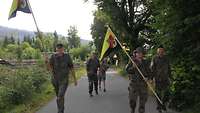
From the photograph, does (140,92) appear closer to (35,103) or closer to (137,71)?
(137,71)

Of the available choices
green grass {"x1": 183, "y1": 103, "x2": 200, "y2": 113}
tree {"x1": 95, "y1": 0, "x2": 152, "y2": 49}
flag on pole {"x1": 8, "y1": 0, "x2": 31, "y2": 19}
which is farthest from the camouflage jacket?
tree {"x1": 95, "y1": 0, "x2": 152, "y2": 49}

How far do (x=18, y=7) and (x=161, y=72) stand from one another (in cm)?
443

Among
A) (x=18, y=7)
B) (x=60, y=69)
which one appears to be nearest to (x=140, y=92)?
(x=60, y=69)

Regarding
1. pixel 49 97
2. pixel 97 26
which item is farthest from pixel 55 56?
pixel 97 26

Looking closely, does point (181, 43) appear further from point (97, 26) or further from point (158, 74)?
point (97, 26)

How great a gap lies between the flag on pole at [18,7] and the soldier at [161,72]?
3.81 m

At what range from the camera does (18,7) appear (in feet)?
45.7

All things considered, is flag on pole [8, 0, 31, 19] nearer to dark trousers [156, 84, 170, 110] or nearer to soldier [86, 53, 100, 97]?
dark trousers [156, 84, 170, 110]

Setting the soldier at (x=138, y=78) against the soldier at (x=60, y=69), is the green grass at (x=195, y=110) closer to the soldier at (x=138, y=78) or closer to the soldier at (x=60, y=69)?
the soldier at (x=138, y=78)

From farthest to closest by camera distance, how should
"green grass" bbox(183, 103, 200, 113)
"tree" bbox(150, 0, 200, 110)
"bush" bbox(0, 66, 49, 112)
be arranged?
"bush" bbox(0, 66, 49, 112)
"tree" bbox(150, 0, 200, 110)
"green grass" bbox(183, 103, 200, 113)

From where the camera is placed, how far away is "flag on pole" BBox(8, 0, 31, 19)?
13.7 m

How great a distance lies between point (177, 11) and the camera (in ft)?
46.9

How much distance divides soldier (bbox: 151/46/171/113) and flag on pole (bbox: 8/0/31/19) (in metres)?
3.81

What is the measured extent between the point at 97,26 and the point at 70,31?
34.8 meters
